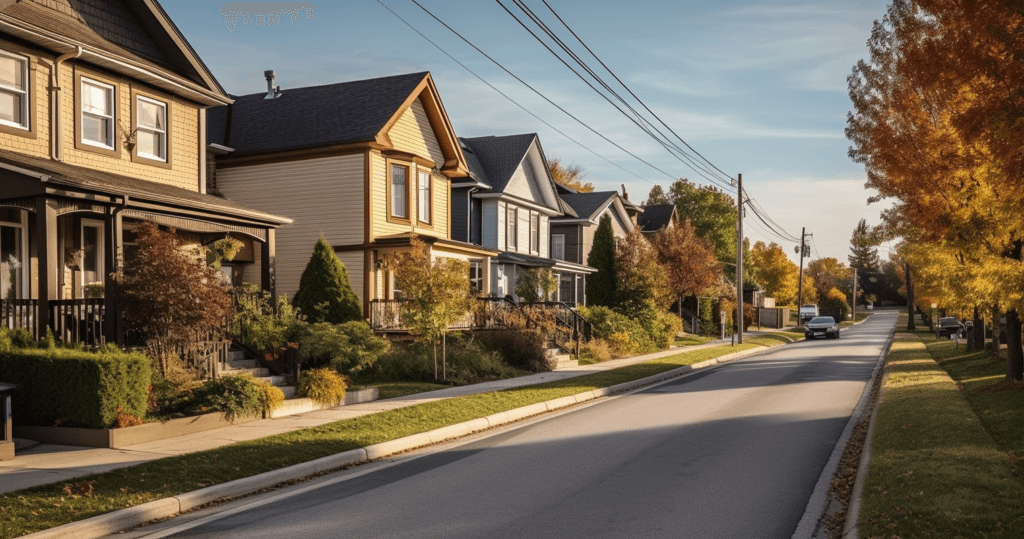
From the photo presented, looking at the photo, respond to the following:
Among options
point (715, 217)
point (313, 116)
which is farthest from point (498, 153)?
point (715, 217)

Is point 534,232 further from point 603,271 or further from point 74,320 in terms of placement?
point 74,320

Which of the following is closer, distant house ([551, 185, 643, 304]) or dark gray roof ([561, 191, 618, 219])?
distant house ([551, 185, 643, 304])

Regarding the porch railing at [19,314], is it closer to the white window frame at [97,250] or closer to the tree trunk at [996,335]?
the white window frame at [97,250]

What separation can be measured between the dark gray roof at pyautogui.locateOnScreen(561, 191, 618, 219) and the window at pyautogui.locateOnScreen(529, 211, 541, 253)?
855 centimetres

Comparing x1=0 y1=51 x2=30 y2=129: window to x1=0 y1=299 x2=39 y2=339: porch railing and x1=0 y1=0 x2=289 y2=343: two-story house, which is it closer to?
x1=0 y1=0 x2=289 y2=343: two-story house

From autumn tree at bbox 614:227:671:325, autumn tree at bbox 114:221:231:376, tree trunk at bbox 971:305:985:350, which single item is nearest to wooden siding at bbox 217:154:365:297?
autumn tree at bbox 114:221:231:376

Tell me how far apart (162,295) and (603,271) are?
3395 centimetres

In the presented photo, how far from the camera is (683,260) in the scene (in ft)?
173

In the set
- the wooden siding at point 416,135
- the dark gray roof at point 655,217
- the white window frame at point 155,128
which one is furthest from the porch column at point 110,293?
the dark gray roof at point 655,217

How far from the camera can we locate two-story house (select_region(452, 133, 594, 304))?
121 ft

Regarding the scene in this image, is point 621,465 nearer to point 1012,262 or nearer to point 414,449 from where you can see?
point 414,449

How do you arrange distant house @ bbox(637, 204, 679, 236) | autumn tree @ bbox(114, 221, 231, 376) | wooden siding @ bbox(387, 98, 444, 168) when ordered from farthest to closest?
distant house @ bbox(637, 204, 679, 236), wooden siding @ bbox(387, 98, 444, 168), autumn tree @ bbox(114, 221, 231, 376)

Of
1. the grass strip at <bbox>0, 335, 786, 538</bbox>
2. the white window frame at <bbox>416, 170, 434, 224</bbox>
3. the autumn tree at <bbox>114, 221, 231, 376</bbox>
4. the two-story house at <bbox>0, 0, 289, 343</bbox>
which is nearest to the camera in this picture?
the grass strip at <bbox>0, 335, 786, 538</bbox>

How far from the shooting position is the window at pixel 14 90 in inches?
621
